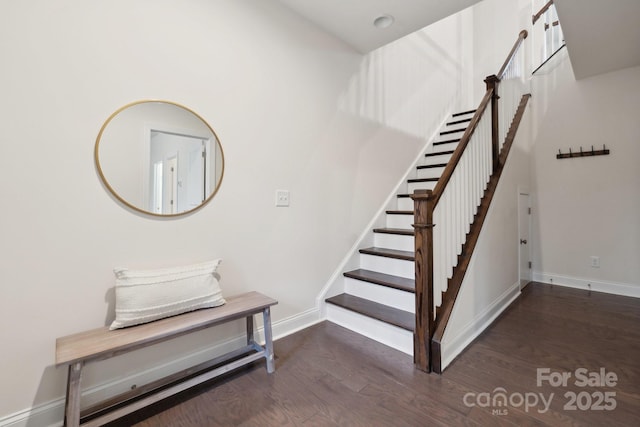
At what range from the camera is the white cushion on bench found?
1.48 meters

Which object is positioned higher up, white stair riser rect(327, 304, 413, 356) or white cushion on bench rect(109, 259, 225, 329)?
white cushion on bench rect(109, 259, 225, 329)

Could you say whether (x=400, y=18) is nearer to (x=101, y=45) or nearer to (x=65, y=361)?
(x=101, y=45)

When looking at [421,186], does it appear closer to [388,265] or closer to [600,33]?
[388,265]

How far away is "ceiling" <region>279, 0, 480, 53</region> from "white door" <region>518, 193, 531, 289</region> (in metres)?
2.47

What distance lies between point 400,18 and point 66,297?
9.70 ft

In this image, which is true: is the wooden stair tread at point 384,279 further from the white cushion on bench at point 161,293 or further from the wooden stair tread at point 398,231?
the white cushion on bench at point 161,293

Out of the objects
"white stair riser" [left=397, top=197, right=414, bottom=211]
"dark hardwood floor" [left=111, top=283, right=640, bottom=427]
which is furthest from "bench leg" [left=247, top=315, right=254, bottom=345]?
"white stair riser" [left=397, top=197, right=414, bottom=211]

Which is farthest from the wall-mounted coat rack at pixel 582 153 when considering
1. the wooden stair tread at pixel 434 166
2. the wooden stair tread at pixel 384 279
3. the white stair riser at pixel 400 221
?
the wooden stair tread at pixel 384 279

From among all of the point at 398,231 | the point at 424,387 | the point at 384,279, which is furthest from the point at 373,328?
the point at 398,231

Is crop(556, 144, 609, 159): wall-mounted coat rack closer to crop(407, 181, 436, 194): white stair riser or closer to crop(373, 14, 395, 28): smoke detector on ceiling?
crop(407, 181, 436, 194): white stair riser

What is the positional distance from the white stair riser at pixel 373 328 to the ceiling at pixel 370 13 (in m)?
2.45

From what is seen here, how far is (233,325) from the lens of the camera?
6.86ft

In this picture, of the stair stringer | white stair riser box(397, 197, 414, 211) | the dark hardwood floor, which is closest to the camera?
the dark hardwood floor

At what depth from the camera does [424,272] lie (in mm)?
1835
